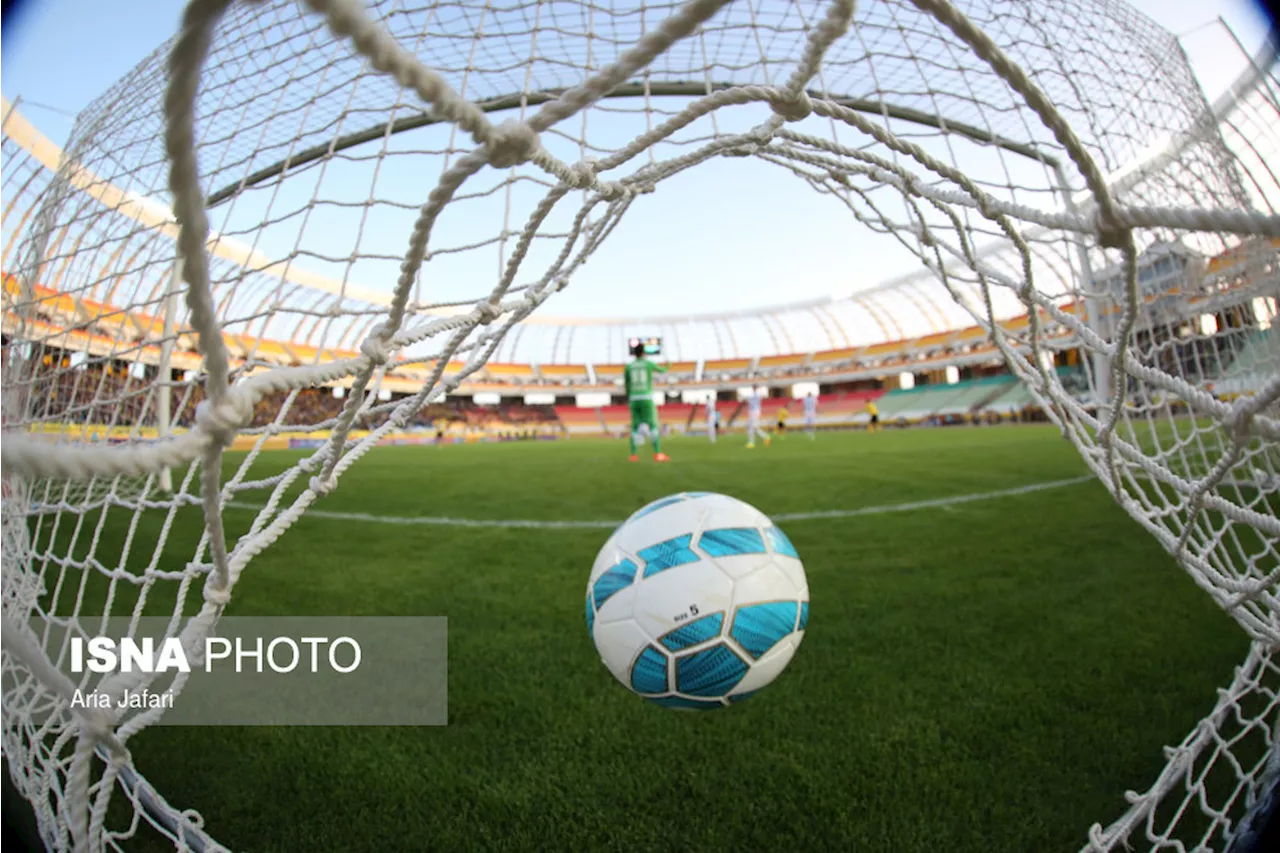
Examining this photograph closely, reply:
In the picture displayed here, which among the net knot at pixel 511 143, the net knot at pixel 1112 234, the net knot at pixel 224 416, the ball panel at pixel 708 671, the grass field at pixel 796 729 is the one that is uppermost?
the net knot at pixel 511 143

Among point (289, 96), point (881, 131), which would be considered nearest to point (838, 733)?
→ point (881, 131)

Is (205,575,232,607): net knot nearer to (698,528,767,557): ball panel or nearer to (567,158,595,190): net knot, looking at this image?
(567,158,595,190): net knot

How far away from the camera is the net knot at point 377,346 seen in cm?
97

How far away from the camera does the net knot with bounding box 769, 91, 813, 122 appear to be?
929 mm

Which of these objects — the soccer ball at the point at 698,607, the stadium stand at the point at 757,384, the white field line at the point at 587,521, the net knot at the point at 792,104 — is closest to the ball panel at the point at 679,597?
the soccer ball at the point at 698,607

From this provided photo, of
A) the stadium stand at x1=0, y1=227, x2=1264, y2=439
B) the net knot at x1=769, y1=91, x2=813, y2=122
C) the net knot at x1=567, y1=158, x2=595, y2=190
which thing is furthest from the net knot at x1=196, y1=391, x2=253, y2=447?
the stadium stand at x1=0, y1=227, x2=1264, y2=439

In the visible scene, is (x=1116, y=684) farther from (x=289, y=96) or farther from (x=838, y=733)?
(x=289, y=96)

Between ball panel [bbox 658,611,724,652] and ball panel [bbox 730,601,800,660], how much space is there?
4 cm

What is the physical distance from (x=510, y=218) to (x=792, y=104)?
140 cm

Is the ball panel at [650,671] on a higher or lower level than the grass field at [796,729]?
higher

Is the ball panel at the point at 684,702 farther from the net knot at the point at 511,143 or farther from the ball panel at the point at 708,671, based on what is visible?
the net knot at the point at 511,143

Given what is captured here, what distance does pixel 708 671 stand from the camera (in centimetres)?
157

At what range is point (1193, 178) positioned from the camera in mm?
2340

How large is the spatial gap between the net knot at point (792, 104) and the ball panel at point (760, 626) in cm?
116
